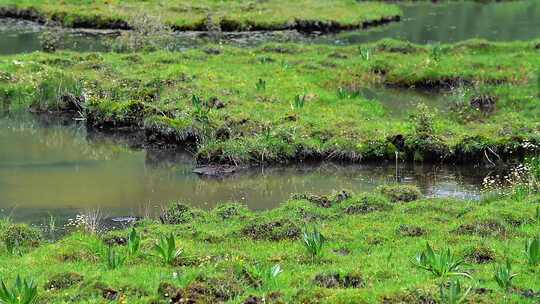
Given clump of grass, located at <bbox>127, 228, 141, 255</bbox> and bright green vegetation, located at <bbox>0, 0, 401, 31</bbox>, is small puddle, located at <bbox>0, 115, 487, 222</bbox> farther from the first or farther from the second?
bright green vegetation, located at <bbox>0, 0, 401, 31</bbox>

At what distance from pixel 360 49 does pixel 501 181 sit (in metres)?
13.7

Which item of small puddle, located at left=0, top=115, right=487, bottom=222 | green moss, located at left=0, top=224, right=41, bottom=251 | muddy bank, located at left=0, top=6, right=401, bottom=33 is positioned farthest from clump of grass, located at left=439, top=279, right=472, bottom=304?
muddy bank, located at left=0, top=6, right=401, bottom=33

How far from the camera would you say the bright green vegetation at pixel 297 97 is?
21688 millimetres

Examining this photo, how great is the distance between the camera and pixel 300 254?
43.3 feet

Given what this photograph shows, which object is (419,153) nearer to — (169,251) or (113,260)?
(169,251)

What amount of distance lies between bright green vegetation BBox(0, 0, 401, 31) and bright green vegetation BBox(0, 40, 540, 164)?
1057 centimetres

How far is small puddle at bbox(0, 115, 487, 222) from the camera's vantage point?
1820cm

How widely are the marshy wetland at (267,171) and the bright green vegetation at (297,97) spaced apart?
0.08m

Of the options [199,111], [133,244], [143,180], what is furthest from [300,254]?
[199,111]

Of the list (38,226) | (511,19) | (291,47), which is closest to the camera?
(38,226)

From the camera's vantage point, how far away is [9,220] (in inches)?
654

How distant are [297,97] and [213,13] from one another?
23.0 m

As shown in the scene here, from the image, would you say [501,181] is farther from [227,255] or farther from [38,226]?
[38,226]

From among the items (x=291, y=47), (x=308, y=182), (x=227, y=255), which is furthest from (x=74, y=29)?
(x=227, y=255)
